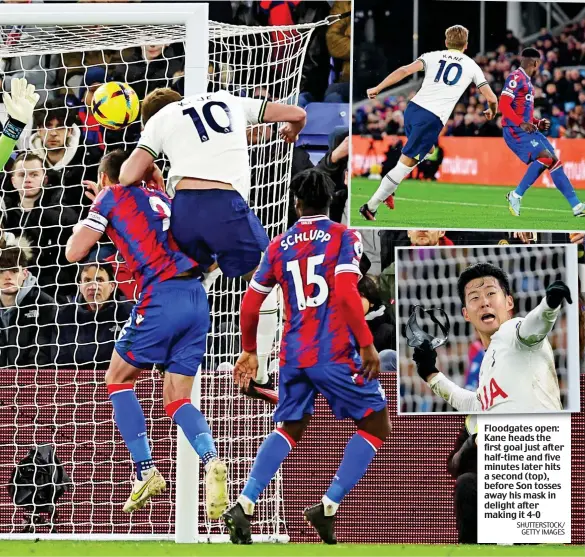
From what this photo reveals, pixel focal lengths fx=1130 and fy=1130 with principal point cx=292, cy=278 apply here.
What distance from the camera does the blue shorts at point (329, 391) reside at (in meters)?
4.91

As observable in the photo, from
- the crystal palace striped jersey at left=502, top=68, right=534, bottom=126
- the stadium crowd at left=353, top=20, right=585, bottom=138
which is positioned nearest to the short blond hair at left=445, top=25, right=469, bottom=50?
the stadium crowd at left=353, top=20, right=585, bottom=138

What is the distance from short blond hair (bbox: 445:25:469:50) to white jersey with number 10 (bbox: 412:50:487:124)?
0.04 meters

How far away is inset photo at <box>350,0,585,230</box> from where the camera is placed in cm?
772

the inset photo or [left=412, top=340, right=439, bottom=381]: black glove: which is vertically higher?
the inset photo

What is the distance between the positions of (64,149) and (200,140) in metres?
2.37

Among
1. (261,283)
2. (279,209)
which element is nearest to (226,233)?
(261,283)

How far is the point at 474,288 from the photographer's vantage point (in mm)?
7602

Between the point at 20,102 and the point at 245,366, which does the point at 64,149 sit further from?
the point at 245,366

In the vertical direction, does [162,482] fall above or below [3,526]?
above

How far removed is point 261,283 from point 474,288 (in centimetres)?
292

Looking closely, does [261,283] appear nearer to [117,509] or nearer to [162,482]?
[162,482]

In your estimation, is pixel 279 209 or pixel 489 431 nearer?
pixel 279 209

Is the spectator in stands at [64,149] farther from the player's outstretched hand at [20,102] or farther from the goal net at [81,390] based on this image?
the player's outstretched hand at [20,102]

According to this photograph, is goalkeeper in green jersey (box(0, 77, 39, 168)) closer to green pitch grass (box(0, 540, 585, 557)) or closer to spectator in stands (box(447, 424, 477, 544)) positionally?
green pitch grass (box(0, 540, 585, 557))
